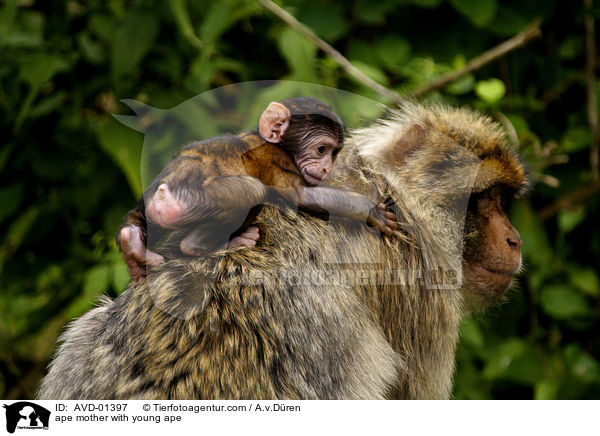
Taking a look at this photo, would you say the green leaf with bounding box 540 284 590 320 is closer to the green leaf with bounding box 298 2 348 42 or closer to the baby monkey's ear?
the green leaf with bounding box 298 2 348 42

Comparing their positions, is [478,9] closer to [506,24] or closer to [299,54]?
[506,24]

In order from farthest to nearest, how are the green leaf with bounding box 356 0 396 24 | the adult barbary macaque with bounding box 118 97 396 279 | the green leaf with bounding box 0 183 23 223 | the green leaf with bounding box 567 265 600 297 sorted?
the green leaf with bounding box 567 265 600 297 < the green leaf with bounding box 356 0 396 24 < the green leaf with bounding box 0 183 23 223 < the adult barbary macaque with bounding box 118 97 396 279

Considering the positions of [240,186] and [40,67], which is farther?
[40,67]

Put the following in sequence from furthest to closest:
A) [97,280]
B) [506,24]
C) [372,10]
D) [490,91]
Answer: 1. [506,24]
2. [372,10]
3. [490,91]
4. [97,280]

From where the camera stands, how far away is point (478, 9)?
3.12 metres

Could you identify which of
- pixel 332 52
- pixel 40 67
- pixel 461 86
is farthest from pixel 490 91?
pixel 40 67

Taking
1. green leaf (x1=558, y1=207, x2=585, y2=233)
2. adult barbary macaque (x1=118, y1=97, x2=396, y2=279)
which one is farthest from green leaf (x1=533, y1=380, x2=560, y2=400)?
adult barbary macaque (x1=118, y1=97, x2=396, y2=279)

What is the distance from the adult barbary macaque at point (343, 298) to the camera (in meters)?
1.61

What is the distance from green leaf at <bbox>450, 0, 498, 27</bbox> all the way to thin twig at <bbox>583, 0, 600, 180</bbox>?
3.11 feet

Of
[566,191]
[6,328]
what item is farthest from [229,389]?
[566,191]

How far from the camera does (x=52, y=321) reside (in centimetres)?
319

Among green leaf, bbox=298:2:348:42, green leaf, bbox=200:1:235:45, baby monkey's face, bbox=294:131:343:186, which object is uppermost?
green leaf, bbox=298:2:348:42
